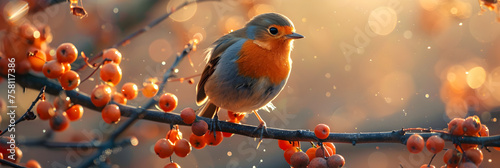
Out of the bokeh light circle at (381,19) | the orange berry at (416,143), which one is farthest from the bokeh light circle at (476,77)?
the orange berry at (416,143)

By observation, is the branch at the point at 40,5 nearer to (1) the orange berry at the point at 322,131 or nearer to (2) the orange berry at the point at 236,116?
(1) the orange berry at the point at 322,131

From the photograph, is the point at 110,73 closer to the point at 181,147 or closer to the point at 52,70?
the point at 52,70

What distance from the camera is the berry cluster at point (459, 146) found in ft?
5.72

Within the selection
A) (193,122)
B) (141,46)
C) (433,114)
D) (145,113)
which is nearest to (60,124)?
(145,113)

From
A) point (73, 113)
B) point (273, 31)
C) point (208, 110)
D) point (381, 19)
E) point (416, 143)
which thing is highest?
point (381, 19)

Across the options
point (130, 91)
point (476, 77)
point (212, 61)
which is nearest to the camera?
point (130, 91)

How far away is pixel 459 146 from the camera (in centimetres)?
A: 179

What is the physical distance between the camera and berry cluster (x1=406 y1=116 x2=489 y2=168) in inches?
68.6

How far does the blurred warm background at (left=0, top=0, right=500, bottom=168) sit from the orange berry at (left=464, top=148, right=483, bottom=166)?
2.36 metres

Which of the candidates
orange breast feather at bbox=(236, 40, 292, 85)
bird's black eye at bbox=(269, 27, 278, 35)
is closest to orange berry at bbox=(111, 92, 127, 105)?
orange breast feather at bbox=(236, 40, 292, 85)

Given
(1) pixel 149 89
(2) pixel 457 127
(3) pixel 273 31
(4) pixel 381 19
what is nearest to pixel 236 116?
(3) pixel 273 31

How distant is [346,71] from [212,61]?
3.33m

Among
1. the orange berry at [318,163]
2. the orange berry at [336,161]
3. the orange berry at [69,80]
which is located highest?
the orange berry at [69,80]

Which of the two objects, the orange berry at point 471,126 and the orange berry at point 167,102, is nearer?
the orange berry at point 471,126
